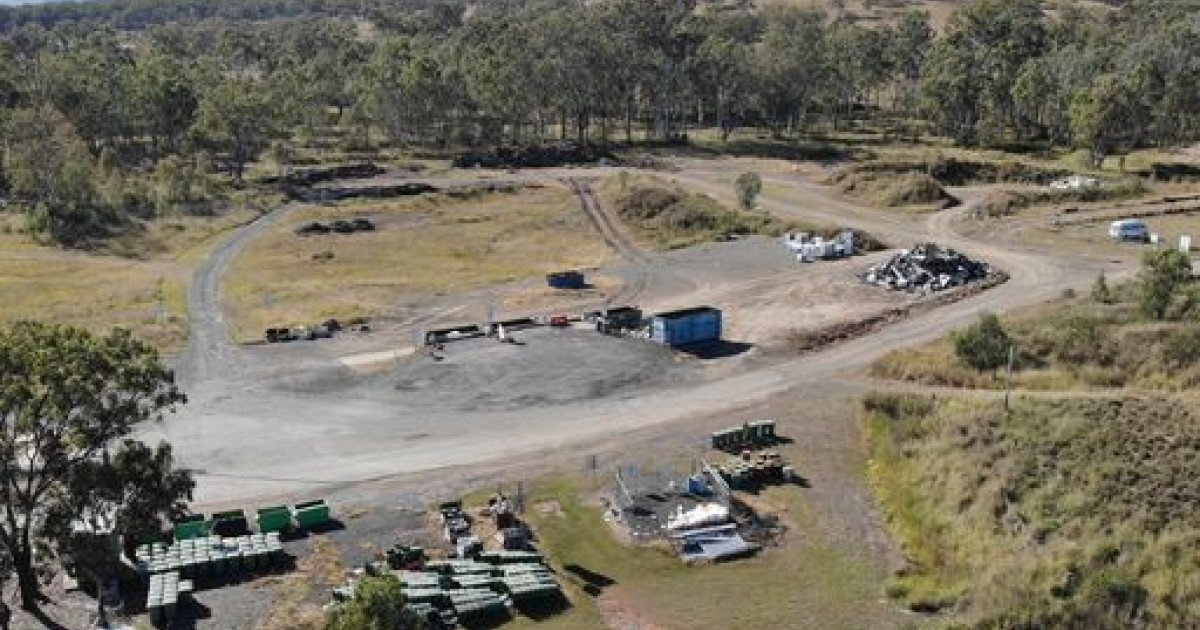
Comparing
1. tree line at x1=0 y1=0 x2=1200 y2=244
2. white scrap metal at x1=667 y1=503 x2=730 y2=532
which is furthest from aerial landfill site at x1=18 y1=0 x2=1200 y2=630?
tree line at x1=0 y1=0 x2=1200 y2=244

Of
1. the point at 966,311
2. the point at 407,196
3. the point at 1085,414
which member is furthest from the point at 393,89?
the point at 1085,414

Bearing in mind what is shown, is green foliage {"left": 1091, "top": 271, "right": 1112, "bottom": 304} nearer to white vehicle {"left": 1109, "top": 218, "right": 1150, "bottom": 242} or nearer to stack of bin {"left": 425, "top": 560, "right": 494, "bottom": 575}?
white vehicle {"left": 1109, "top": 218, "right": 1150, "bottom": 242}

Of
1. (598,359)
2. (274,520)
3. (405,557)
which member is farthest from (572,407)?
(274,520)

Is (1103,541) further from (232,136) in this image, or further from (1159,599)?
(232,136)

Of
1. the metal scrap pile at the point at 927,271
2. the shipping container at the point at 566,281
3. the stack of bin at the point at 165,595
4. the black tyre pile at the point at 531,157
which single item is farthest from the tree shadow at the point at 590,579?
the black tyre pile at the point at 531,157

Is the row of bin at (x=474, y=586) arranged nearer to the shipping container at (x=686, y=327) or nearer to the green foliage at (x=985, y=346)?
the shipping container at (x=686, y=327)

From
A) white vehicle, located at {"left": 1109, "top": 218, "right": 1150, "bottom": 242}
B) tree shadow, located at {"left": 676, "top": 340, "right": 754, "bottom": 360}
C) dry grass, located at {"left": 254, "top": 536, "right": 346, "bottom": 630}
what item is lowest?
dry grass, located at {"left": 254, "top": 536, "right": 346, "bottom": 630}
